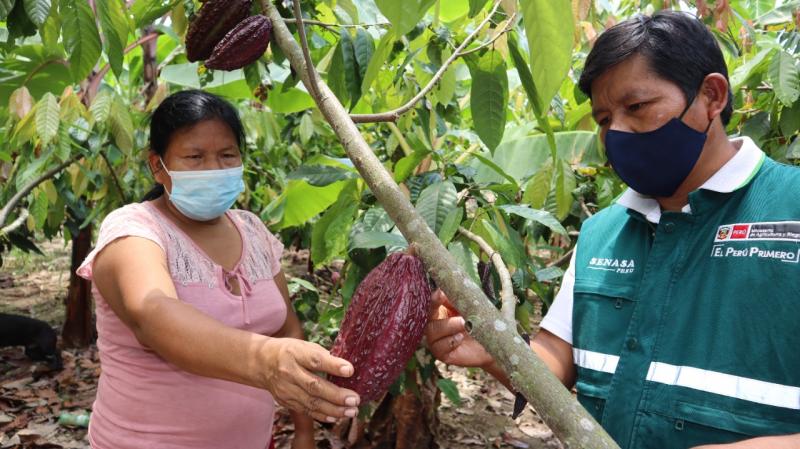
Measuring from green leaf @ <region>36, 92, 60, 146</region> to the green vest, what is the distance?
5.43 ft

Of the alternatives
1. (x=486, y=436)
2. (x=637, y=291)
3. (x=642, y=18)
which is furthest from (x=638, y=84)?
(x=486, y=436)

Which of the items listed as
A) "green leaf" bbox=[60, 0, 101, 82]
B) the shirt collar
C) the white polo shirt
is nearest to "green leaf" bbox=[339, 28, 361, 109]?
"green leaf" bbox=[60, 0, 101, 82]

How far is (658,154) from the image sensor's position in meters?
1.09

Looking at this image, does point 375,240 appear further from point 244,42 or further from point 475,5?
point 475,5

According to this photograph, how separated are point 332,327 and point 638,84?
1707 mm

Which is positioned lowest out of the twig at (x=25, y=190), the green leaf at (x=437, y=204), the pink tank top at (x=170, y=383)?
the pink tank top at (x=170, y=383)

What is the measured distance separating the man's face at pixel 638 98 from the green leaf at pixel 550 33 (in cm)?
53

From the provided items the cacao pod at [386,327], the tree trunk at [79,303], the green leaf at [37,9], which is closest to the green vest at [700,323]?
the cacao pod at [386,327]

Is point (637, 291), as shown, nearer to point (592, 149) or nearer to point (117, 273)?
point (117, 273)

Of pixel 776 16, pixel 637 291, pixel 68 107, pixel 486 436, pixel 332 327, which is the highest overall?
pixel 776 16

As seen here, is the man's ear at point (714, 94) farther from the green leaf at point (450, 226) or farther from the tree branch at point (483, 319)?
the tree branch at point (483, 319)

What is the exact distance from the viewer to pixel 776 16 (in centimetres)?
285

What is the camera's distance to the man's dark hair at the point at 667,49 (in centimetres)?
106

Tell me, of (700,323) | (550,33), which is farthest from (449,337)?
(550,33)
